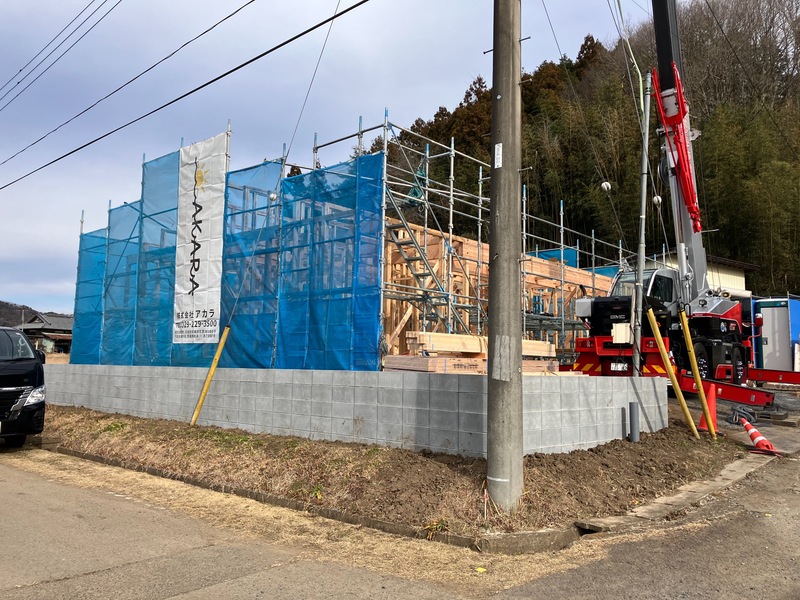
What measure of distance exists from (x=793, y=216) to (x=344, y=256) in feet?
73.3

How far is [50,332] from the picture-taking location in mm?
48375

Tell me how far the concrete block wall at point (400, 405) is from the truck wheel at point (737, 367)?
19.3 ft

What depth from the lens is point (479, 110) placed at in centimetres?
4078

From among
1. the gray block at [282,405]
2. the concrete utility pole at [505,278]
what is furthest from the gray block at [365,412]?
the concrete utility pole at [505,278]

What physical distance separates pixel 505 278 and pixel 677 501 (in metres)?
3.59

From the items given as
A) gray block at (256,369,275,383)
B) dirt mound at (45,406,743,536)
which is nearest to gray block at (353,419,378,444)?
dirt mound at (45,406,743,536)

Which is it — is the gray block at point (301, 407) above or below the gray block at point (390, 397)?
below

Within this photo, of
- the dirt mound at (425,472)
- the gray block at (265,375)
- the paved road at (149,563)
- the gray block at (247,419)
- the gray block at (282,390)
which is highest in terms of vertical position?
the gray block at (265,375)

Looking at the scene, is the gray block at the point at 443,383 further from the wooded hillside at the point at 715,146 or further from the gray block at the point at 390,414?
the wooded hillside at the point at 715,146

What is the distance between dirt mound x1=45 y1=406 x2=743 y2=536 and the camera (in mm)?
6402

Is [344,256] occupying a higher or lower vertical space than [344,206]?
lower

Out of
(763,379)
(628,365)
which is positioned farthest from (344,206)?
(763,379)

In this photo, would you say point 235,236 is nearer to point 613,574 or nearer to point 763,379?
point 613,574

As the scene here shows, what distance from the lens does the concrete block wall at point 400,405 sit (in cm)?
766
